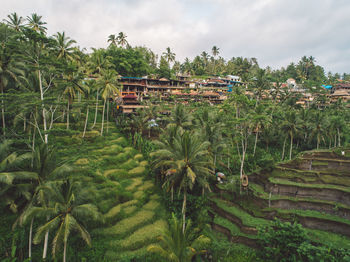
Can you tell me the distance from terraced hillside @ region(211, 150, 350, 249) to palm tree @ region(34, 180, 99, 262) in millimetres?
14427

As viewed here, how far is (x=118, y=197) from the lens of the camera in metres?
21.7

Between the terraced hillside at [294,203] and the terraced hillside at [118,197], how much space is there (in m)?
8.03

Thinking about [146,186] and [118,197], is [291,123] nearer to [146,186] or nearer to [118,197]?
[146,186]

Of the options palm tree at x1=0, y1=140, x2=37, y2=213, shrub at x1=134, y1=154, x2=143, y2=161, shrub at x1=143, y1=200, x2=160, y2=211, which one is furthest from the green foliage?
palm tree at x1=0, y1=140, x2=37, y2=213

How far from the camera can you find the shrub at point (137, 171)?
85.9 ft

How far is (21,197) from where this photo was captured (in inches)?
587

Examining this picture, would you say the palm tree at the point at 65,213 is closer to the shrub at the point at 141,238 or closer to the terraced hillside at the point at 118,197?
the terraced hillside at the point at 118,197

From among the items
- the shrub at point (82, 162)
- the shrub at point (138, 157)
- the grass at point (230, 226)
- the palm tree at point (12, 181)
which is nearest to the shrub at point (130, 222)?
the grass at point (230, 226)

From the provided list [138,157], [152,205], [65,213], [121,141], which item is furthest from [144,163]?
[65,213]

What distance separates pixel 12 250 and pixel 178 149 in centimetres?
1463

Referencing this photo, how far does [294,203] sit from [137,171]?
19.8 metres

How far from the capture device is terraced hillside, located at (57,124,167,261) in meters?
16.6

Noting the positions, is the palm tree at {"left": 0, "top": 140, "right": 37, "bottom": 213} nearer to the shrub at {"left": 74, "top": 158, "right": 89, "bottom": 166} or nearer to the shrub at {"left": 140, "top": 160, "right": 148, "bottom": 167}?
the shrub at {"left": 74, "top": 158, "right": 89, "bottom": 166}

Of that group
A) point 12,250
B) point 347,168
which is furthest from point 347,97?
point 12,250
